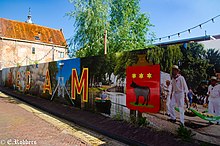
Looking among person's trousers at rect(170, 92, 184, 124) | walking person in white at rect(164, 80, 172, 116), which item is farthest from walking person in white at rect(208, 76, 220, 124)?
walking person in white at rect(164, 80, 172, 116)

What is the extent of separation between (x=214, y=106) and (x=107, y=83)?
390cm

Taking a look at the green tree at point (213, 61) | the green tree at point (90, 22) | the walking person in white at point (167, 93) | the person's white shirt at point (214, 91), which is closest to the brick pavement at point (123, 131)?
the walking person in white at point (167, 93)

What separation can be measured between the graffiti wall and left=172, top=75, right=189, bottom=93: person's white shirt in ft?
1.79

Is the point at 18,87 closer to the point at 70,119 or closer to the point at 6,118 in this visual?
the point at 6,118


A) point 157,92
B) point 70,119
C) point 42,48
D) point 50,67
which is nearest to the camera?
point 157,92

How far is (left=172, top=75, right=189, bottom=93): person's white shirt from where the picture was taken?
4.88 meters

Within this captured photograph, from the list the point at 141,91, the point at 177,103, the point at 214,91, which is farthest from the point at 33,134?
the point at 214,91

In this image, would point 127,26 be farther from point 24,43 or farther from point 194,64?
point 24,43

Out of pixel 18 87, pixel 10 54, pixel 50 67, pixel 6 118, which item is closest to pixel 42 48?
pixel 10 54

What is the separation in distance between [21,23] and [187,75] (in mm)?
39800

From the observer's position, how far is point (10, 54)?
33.9 m

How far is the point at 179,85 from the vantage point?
16.4ft

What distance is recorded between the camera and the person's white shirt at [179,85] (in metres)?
4.88

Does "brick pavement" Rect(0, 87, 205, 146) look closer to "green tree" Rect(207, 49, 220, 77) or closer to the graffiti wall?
the graffiti wall
